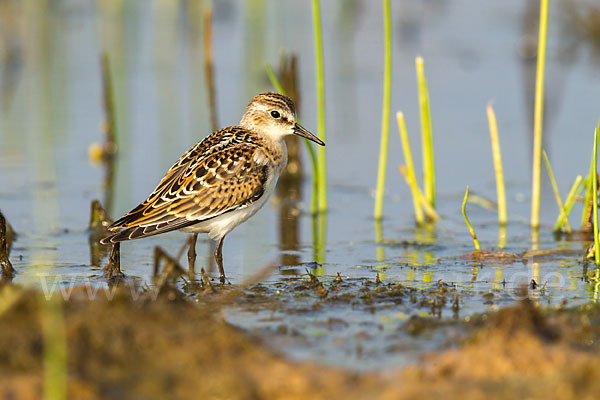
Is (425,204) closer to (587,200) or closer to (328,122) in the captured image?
(587,200)

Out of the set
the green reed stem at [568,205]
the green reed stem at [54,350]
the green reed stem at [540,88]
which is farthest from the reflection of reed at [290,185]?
the green reed stem at [54,350]

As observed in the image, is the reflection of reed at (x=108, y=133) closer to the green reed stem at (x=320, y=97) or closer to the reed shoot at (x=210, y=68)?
the reed shoot at (x=210, y=68)

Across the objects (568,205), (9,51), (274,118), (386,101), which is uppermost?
(9,51)

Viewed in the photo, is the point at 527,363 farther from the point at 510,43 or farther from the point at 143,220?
the point at 510,43

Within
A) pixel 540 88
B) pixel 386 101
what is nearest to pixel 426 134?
pixel 386 101

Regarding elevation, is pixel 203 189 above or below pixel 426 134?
below

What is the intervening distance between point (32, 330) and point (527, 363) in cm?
263

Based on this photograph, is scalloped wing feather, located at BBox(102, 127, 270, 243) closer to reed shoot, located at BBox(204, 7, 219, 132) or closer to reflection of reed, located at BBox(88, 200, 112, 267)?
reflection of reed, located at BBox(88, 200, 112, 267)

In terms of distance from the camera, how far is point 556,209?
10.7 metres

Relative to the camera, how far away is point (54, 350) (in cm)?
453

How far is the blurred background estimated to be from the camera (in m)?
9.66

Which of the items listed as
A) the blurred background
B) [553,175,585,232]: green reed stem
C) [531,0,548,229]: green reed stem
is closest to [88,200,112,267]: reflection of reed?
the blurred background

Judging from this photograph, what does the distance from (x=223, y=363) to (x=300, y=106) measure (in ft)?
23.9

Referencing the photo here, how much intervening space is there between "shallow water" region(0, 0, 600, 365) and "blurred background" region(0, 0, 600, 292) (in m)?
0.04
